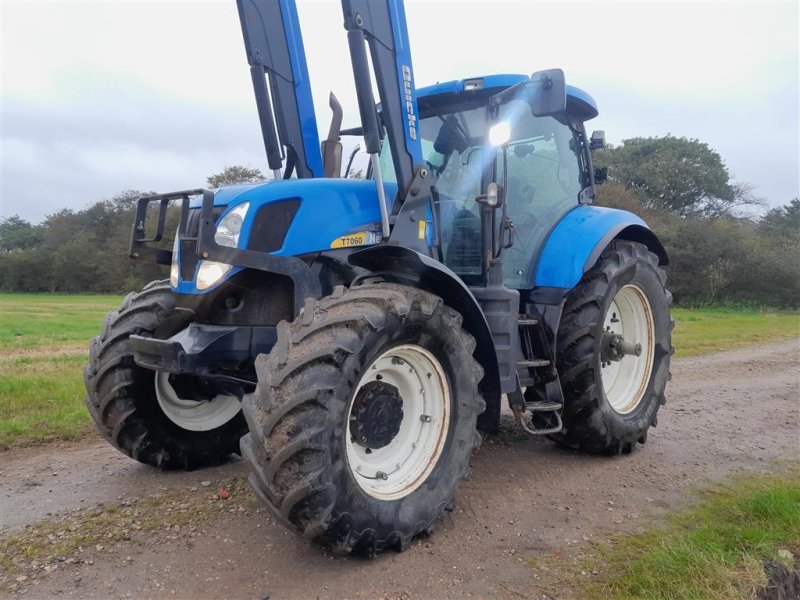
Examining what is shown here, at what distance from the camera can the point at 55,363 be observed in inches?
346

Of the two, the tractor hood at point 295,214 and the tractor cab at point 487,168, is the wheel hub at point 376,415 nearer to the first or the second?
the tractor hood at point 295,214

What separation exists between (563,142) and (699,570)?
3.21 m

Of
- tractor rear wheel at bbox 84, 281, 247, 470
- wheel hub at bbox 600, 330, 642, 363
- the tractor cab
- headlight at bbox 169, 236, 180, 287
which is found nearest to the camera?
headlight at bbox 169, 236, 180, 287

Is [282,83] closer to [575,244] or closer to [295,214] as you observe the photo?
[295,214]

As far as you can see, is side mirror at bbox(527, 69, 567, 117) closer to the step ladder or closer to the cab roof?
the cab roof

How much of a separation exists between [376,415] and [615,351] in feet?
7.77

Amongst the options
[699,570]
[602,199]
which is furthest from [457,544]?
[602,199]

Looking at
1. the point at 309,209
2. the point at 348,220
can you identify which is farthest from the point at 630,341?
the point at 309,209

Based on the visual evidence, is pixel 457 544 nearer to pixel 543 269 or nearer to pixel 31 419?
pixel 543 269

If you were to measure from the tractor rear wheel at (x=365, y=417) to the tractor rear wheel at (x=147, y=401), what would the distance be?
1.29 metres

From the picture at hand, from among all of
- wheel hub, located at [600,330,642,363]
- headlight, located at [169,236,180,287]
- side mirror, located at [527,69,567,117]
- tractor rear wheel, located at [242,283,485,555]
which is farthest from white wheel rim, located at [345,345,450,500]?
wheel hub, located at [600,330,642,363]

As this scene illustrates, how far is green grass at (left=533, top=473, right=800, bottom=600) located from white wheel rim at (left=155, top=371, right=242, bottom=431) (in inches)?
91.8

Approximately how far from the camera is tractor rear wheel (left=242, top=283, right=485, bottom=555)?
264 centimetres

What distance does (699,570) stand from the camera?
2803 mm
